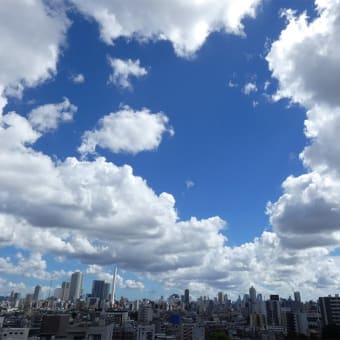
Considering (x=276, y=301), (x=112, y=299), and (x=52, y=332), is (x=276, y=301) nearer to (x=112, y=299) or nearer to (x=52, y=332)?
(x=112, y=299)

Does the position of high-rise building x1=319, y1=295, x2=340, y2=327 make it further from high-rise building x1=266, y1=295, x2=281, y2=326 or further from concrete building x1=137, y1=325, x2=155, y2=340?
concrete building x1=137, y1=325, x2=155, y2=340

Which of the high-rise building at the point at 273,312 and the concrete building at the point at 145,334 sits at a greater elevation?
the high-rise building at the point at 273,312

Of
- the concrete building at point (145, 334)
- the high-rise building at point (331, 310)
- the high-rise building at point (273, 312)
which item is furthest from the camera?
the high-rise building at point (273, 312)

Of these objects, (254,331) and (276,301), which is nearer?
(254,331)

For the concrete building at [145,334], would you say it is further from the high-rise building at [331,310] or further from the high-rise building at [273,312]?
the high-rise building at [273,312]

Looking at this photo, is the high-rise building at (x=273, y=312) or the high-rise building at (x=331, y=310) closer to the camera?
the high-rise building at (x=331, y=310)

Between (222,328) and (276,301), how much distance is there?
43792 millimetres

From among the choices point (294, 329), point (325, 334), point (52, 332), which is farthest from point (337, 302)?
point (52, 332)

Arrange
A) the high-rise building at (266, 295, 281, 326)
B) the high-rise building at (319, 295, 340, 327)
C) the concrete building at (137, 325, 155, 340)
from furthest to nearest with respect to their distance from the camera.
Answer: the high-rise building at (266, 295, 281, 326), the high-rise building at (319, 295, 340, 327), the concrete building at (137, 325, 155, 340)

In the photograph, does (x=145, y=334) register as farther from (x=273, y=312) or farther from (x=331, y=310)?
(x=273, y=312)

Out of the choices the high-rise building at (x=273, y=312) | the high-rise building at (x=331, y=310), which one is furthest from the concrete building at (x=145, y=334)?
the high-rise building at (x=273, y=312)

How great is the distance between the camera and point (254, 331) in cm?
7856

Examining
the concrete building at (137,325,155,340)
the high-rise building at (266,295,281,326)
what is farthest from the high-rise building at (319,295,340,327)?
the concrete building at (137,325,155,340)

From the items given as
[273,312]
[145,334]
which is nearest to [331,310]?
[273,312]
